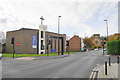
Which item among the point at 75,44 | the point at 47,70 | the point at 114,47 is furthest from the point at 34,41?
the point at 75,44

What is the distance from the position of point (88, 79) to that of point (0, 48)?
1783 inches

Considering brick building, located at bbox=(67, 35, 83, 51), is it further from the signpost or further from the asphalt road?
the asphalt road

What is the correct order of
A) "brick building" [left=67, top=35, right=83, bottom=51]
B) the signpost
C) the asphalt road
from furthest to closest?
"brick building" [left=67, top=35, right=83, bottom=51], the signpost, the asphalt road

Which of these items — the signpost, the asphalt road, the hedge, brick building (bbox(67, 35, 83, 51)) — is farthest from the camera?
brick building (bbox(67, 35, 83, 51))

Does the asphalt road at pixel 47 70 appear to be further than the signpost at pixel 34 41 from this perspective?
No

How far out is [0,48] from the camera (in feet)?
147

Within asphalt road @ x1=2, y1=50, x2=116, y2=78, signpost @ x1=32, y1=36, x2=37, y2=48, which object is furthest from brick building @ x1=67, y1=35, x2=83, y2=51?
asphalt road @ x1=2, y1=50, x2=116, y2=78

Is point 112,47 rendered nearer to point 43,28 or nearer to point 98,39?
point 43,28

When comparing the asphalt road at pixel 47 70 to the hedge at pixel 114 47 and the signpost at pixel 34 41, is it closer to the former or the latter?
the hedge at pixel 114 47

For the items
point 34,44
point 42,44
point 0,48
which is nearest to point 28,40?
point 34,44

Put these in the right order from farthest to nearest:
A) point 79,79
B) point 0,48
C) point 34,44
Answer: point 0,48, point 34,44, point 79,79

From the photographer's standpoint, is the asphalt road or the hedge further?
the hedge

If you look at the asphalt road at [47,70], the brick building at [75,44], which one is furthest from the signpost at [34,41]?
the brick building at [75,44]

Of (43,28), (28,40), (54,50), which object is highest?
(43,28)
